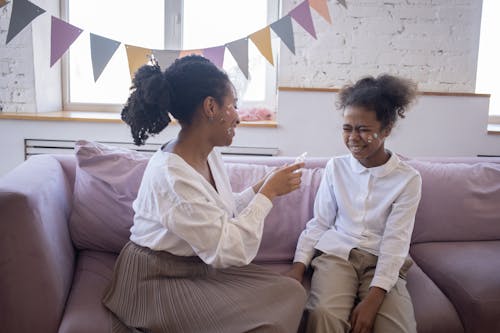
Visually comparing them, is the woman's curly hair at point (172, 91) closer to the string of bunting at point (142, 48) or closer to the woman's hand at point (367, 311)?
the woman's hand at point (367, 311)

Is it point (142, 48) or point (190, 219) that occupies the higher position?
point (142, 48)

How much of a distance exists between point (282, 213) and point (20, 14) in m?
1.94

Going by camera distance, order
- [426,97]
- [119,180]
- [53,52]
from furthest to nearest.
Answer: [426,97]
[53,52]
[119,180]

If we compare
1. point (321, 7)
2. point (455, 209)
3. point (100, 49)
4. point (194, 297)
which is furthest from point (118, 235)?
point (321, 7)

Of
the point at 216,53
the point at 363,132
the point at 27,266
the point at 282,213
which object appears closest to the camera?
the point at 27,266

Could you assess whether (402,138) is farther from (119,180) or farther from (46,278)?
(46,278)

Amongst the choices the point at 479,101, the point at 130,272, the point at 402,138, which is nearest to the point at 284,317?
the point at 130,272

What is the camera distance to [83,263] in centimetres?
150

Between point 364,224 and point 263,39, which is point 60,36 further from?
point 364,224

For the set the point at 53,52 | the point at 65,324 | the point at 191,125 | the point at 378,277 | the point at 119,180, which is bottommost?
the point at 65,324

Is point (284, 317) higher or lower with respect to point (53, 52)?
lower

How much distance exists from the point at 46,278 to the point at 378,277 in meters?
0.94

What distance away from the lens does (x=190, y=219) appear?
3.58 feet

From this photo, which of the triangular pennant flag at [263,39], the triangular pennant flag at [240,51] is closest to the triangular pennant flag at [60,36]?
the triangular pennant flag at [240,51]
